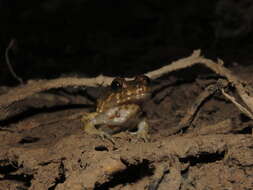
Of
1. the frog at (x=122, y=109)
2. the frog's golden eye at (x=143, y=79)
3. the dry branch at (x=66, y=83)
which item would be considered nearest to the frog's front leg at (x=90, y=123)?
the frog at (x=122, y=109)

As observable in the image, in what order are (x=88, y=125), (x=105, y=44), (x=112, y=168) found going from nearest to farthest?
(x=112, y=168)
(x=88, y=125)
(x=105, y=44)

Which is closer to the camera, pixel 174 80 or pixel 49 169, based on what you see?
pixel 49 169

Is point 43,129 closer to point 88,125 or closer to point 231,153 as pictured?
point 88,125

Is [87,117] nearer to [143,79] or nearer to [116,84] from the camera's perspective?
[116,84]

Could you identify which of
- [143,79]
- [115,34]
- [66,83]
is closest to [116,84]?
[143,79]

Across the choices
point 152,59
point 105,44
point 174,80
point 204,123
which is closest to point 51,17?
point 105,44

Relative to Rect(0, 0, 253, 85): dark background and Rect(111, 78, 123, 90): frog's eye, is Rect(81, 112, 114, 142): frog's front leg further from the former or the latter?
Rect(0, 0, 253, 85): dark background
